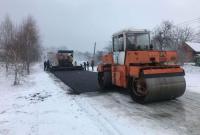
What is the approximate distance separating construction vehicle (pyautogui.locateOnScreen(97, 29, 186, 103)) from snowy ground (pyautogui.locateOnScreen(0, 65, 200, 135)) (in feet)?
1.47

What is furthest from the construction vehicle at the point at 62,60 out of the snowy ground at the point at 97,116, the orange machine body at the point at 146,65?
the snowy ground at the point at 97,116

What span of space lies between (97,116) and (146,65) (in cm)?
354

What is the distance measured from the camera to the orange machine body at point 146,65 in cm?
968

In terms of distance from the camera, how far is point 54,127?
7090mm

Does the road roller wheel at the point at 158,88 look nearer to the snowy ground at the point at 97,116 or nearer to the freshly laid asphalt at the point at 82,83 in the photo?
the snowy ground at the point at 97,116

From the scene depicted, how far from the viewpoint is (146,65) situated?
1079cm

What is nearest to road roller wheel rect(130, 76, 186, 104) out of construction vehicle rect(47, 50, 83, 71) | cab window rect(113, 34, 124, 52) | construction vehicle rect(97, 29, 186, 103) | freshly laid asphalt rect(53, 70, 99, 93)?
construction vehicle rect(97, 29, 186, 103)

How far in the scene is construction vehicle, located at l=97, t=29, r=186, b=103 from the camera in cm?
954

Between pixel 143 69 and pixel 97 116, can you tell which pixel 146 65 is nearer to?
pixel 143 69

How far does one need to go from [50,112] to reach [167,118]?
11.8 ft

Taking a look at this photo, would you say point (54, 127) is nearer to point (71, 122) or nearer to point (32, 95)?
point (71, 122)

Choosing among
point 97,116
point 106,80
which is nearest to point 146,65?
point 106,80

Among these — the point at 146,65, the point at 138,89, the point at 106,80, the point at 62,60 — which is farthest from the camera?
the point at 62,60

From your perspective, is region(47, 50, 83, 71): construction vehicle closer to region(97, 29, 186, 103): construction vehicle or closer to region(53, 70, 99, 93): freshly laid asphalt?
region(53, 70, 99, 93): freshly laid asphalt
